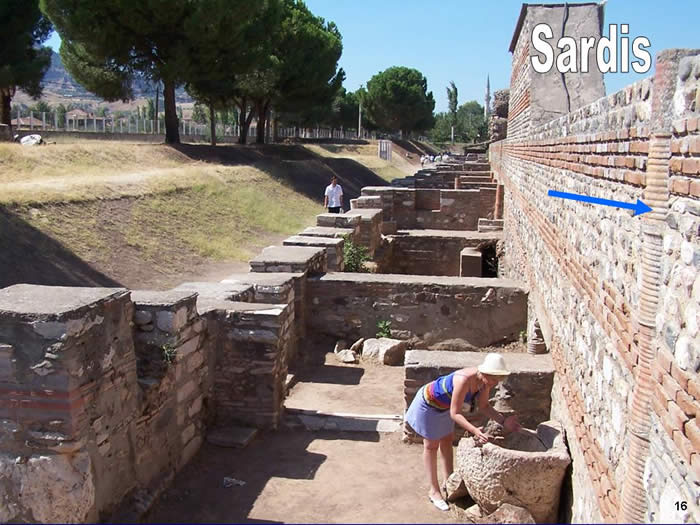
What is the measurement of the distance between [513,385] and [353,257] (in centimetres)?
490

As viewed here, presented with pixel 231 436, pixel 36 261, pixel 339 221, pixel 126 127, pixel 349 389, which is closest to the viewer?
pixel 231 436

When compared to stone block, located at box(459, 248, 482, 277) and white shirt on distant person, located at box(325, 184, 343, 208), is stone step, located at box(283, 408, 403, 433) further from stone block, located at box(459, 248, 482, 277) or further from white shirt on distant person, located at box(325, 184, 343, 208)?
white shirt on distant person, located at box(325, 184, 343, 208)

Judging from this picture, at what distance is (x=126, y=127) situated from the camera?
43656 millimetres

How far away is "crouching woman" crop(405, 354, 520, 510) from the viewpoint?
4777 millimetres

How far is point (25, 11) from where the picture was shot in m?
27.1

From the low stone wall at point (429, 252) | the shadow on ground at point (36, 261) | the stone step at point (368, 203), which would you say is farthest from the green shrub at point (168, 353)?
the stone step at point (368, 203)

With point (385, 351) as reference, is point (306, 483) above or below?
below

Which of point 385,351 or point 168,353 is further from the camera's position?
point 385,351

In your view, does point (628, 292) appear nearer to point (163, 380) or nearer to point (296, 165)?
point (163, 380)

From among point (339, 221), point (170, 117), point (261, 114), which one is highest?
point (261, 114)

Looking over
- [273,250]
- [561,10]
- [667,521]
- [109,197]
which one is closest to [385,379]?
[273,250]

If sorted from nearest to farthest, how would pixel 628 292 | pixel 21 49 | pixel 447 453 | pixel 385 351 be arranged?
1. pixel 628 292
2. pixel 447 453
3. pixel 385 351
4. pixel 21 49

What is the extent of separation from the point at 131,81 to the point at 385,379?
75.8 ft

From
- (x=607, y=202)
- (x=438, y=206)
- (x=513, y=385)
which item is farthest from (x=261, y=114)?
(x=607, y=202)
